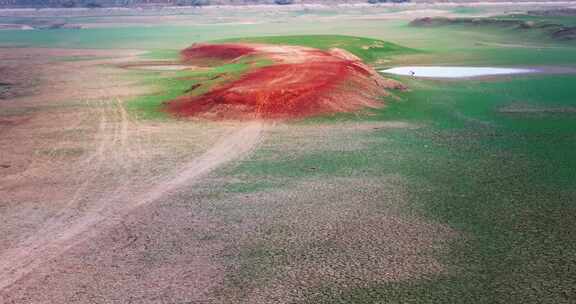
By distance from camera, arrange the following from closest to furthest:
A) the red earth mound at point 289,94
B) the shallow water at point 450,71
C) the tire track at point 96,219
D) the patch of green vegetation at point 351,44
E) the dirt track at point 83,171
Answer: the tire track at point 96,219
the dirt track at point 83,171
the red earth mound at point 289,94
the shallow water at point 450,71
the patch of green vegetation at point 351,44

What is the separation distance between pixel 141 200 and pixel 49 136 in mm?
9576

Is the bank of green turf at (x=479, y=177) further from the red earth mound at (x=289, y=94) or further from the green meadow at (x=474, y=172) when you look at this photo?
the red earth mound at (x=289, y=94)

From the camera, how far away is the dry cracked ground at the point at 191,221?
10.4 m

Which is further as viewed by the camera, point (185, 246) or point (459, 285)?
point (185, 246)

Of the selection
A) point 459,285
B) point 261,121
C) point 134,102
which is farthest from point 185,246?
point 134,102

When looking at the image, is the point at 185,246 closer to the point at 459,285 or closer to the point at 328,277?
the point at 328,277

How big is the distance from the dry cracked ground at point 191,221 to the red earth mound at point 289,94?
92.1 inches

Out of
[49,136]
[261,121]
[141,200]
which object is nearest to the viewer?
[141,200]

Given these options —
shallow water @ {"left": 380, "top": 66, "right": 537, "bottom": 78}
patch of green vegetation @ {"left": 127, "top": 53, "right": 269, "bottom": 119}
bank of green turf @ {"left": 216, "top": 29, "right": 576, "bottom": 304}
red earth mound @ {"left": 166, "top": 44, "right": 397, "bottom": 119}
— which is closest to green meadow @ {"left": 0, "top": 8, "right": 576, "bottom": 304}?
bank of green turf @ {"left": 216, "top": 29, "right": 576, "bottom": 304}

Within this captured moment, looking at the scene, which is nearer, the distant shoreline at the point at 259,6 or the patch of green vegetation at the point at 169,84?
the patch of green vegetation at the point at 169,84

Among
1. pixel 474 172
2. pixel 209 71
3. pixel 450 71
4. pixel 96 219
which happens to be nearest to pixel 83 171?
pixel 96 219

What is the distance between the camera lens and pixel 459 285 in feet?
33.0

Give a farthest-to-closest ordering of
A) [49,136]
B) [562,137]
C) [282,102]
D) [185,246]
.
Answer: [282,102]
[49,136]
[562,137]
[185,246]

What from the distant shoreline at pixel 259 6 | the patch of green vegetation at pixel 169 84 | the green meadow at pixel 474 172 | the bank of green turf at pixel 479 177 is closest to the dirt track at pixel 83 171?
the patch of green vegetation at pixel 169 84
